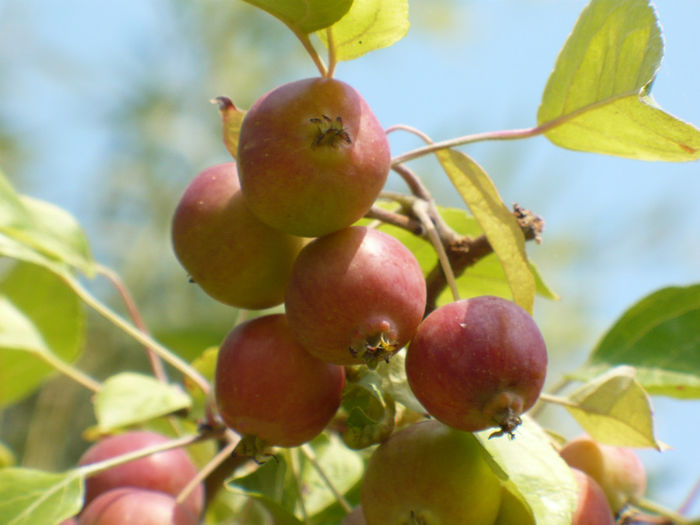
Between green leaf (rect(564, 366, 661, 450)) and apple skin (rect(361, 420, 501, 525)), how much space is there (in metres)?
0.19

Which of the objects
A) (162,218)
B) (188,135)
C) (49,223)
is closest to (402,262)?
(49,223)

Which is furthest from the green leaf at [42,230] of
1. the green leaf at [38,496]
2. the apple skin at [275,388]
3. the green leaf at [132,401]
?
the apple skin at [275,388]

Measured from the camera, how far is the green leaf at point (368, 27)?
781 millimetres

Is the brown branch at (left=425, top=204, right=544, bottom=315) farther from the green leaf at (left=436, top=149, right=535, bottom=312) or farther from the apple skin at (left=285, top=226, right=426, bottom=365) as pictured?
the apple skin at (left=285, top=226, right=426, bottom=365)

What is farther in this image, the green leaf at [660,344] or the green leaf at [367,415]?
the green leaf at [660,344]

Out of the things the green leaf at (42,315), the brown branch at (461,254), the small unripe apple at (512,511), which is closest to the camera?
the small unripe apple at (512,511)

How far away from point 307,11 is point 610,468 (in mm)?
676

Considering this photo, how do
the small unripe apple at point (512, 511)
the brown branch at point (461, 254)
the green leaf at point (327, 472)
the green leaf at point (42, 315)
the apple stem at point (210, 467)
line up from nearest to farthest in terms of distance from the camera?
1. the small unripe apple at point (512, 511)
2. the brown branch at point (461, 254)
3. the apple stem at point (210, 467)
4. the green leaf at point (327, 472)
5. the green leaf at point (42, 315)

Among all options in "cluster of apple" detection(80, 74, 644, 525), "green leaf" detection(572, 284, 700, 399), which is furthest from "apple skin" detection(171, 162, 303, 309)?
"green leaf" detection(572, 284, 700, 399)

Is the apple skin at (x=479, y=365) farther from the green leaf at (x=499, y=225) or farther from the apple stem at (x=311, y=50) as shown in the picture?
the apple stem at (x=311, y=50)

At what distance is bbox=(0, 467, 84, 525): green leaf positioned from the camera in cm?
87

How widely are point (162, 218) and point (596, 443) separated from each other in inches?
145

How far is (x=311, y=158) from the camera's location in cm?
69

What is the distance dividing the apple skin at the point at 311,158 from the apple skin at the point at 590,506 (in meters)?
0.40
